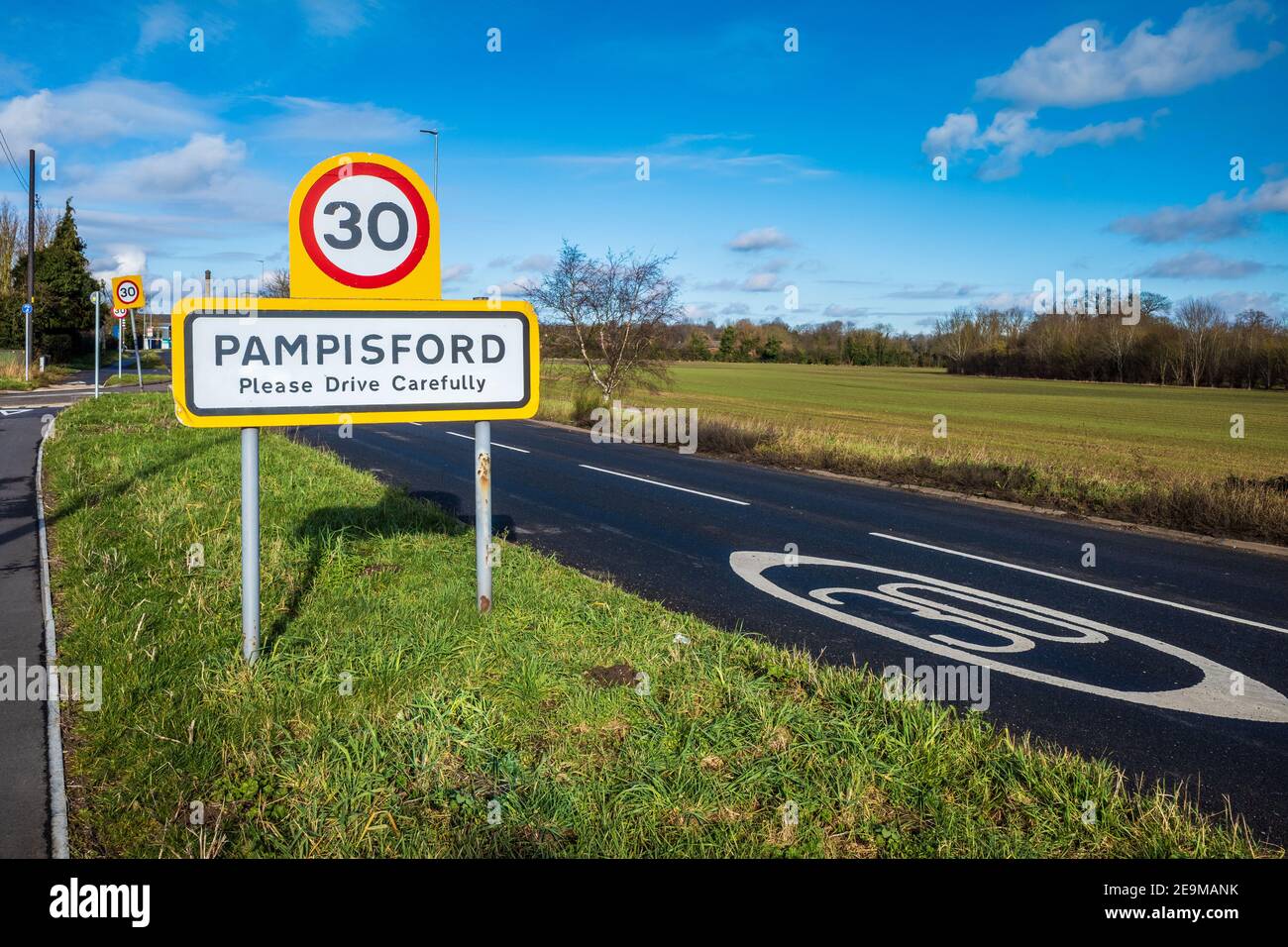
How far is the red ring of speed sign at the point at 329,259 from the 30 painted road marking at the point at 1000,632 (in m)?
3.70

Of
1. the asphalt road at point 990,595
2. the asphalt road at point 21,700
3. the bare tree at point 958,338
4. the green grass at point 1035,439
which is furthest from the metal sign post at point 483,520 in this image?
the bare tree at point 958,338

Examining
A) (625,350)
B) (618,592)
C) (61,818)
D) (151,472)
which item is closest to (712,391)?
(625,350)

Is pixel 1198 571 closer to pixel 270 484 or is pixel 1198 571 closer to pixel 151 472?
pixel 270 484

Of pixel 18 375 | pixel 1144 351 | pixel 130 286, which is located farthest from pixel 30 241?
pixel 1144 351

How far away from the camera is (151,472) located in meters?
10.6

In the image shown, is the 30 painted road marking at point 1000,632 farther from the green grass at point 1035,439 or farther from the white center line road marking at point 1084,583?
the green grass at point 1035,439

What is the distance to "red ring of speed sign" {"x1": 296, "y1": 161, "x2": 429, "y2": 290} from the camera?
4.66 metres

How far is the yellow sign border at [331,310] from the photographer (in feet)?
14.5

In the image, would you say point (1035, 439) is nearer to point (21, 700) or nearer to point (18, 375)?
point (21, 700)

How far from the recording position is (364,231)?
4.81 meters

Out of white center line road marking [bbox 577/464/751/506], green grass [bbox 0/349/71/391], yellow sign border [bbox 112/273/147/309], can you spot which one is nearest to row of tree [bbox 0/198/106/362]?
green grass [bbox 0/349/71/391]

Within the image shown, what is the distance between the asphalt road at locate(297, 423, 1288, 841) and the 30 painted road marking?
0.7 inches

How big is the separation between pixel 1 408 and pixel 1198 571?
84.6 feet

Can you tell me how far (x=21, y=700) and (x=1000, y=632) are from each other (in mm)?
5795
